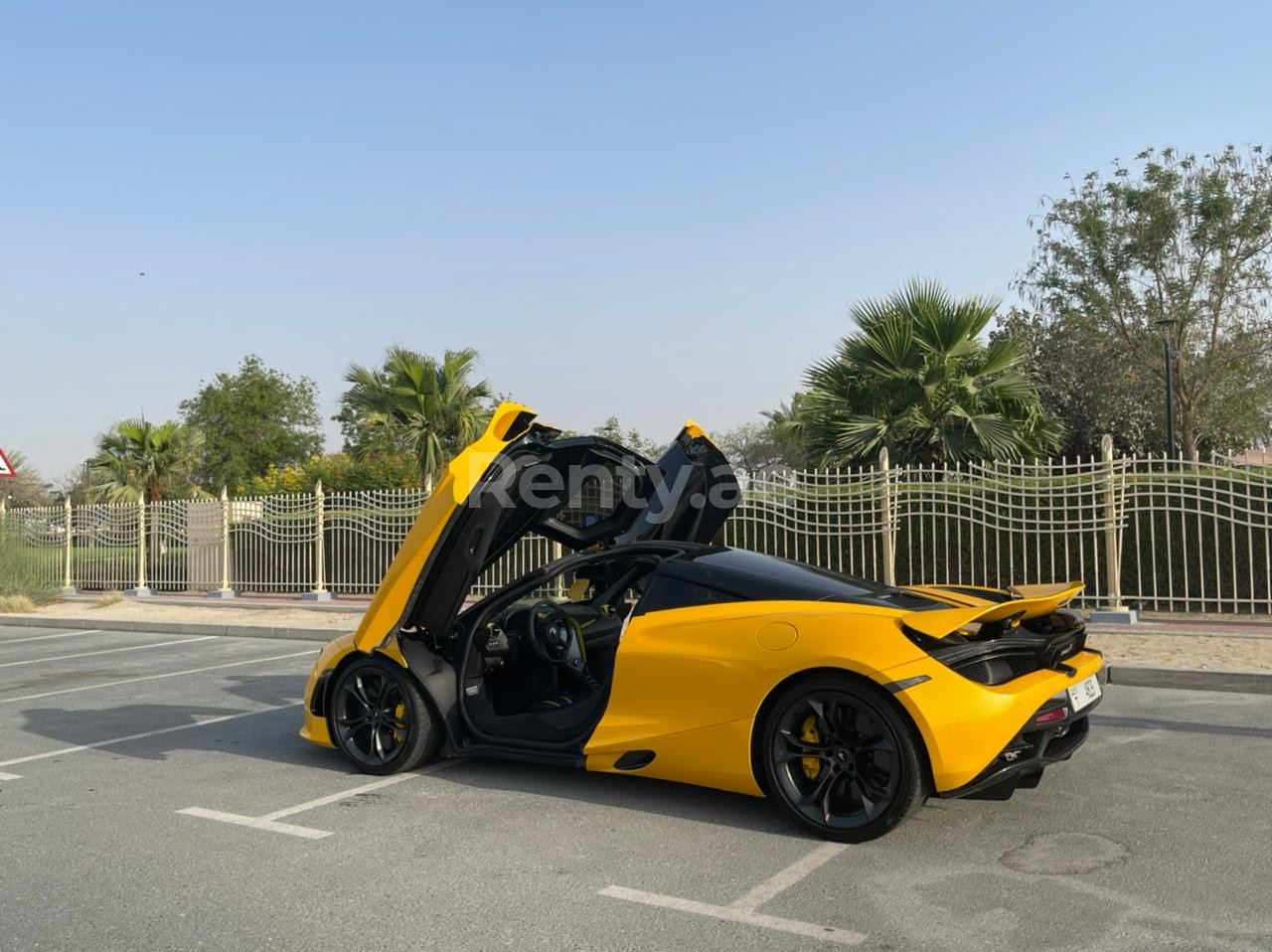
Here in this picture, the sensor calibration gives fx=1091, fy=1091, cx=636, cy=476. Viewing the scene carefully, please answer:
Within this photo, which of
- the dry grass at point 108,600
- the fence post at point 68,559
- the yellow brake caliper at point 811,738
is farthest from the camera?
the fence post at point 68,559

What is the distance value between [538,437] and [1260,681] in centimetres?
621

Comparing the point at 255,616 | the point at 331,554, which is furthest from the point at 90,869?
the point at 331,554

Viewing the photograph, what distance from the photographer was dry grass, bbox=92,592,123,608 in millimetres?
20000

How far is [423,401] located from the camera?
832 inches

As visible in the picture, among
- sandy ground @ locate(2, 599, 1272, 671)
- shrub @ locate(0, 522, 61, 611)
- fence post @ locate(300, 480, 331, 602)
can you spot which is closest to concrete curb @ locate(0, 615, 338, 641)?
sandy ground @ locate(2, 599, 1272, 671)

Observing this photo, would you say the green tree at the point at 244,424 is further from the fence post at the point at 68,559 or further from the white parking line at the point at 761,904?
the white parking line at the point at 761,904

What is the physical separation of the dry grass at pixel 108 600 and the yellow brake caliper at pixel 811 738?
18.3 meters

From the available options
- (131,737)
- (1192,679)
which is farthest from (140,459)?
(1192,679)

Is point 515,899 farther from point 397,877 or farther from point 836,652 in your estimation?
point 836,652

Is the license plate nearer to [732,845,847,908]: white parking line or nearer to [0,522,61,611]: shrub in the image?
[732,845,847,908]: white parking line

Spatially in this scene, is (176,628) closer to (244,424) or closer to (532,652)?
(532,652)

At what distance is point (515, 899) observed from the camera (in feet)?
13.1

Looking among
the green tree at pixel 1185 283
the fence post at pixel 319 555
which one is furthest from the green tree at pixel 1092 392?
the fence post at pixel 319 555

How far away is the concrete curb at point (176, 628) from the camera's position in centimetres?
1424
